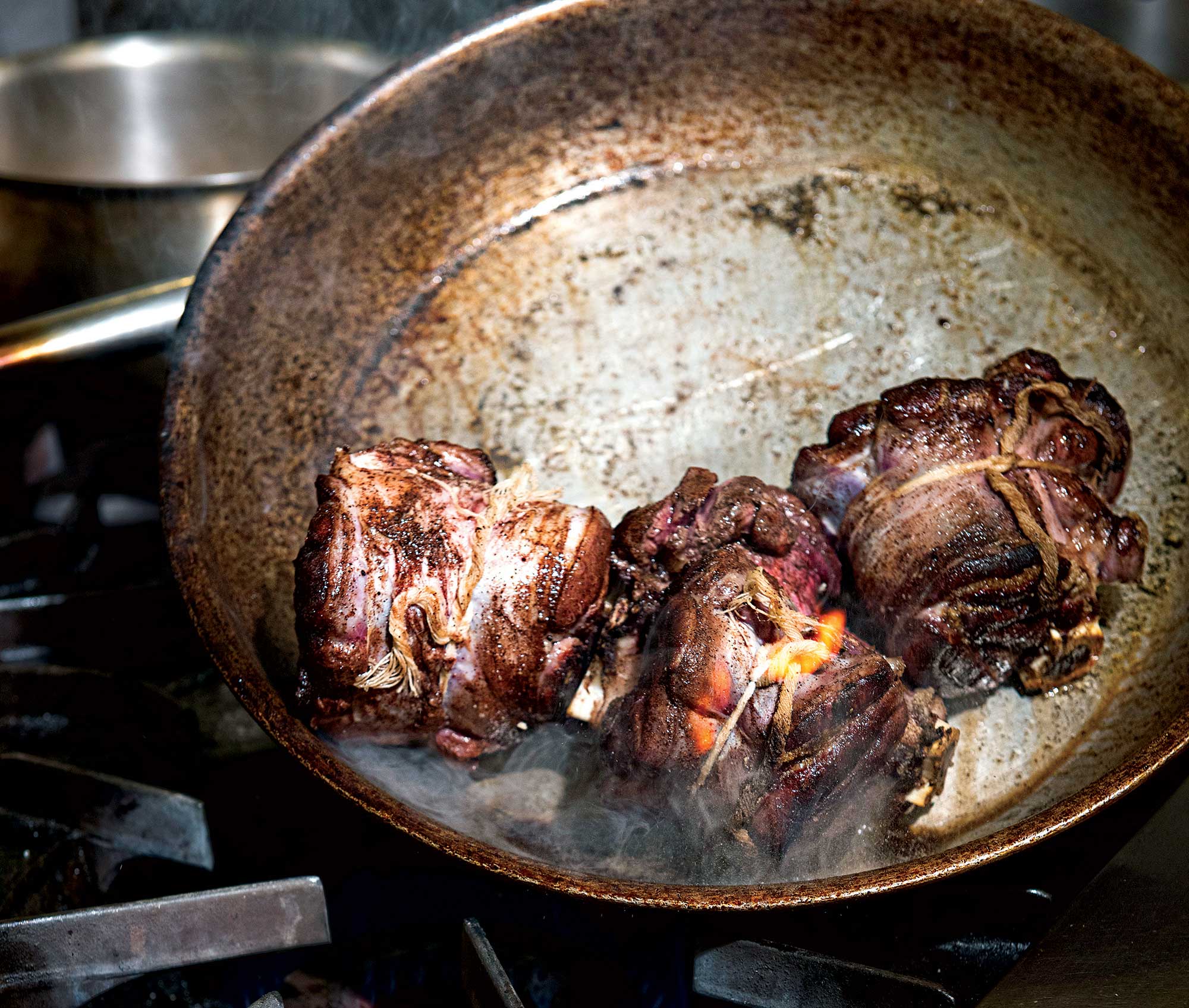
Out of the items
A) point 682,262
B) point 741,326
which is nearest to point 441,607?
point 741,326

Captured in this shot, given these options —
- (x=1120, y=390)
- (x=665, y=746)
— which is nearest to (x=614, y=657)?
(x=665, y=746)

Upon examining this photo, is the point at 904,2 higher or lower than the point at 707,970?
higher

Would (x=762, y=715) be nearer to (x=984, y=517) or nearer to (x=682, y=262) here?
(x=984, y=517)

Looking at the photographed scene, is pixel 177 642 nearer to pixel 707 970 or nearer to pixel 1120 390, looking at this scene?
pixel 707 970

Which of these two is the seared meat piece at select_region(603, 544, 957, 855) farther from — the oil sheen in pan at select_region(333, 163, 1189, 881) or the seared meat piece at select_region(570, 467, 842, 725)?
the oil sheen in pan at select_region(333, 163, 1189, 881)

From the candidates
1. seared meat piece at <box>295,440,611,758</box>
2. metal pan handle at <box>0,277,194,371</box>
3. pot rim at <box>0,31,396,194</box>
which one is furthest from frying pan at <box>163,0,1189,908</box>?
pot rim at <box>0,31,396,194</box>

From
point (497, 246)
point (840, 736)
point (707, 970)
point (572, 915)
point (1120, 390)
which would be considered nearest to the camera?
point (840, 736)

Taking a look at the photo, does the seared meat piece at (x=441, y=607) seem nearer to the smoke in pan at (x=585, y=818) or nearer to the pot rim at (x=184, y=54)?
the smoke in pan at (x=585, y=818)

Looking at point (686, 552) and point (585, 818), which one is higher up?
point (686, 552)
